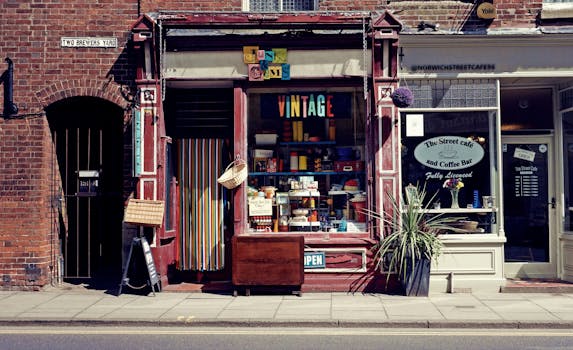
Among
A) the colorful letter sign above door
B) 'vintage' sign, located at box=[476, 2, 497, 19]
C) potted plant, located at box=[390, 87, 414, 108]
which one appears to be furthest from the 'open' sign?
'vintage' sign, located at box=[476, 2, 497, 19]

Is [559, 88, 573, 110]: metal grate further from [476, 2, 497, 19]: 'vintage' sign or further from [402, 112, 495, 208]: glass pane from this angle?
[476, 2, 497, 19]: 'vintage' sign

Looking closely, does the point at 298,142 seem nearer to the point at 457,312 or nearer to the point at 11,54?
the point at 457,312

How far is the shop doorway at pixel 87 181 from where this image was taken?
11.9 m

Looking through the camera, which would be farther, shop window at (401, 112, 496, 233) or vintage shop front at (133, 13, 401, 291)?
shop window at (401, 112, 496, 233)

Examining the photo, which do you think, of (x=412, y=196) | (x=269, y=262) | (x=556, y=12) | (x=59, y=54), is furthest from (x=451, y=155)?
(x=59, y=54)

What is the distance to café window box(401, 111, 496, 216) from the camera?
36.9 ft

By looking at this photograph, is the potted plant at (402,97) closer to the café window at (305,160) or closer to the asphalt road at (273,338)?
the café window at (305,160)

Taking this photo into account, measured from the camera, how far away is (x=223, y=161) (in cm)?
1158

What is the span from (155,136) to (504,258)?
6478 millimetres

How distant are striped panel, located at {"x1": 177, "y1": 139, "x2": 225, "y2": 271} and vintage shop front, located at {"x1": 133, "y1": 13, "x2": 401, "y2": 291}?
2cm

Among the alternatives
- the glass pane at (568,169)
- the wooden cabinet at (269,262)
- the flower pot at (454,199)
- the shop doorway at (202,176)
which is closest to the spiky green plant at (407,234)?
the flower pot at (454,199)

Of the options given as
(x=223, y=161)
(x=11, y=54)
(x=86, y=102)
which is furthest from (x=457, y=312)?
(x=11, y=54)

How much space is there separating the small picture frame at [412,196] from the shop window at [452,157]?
5.1 inches

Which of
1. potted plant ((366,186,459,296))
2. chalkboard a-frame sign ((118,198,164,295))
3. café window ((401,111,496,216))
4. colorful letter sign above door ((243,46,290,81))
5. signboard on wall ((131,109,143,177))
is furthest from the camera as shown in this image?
café window ((401,111,496,216))
